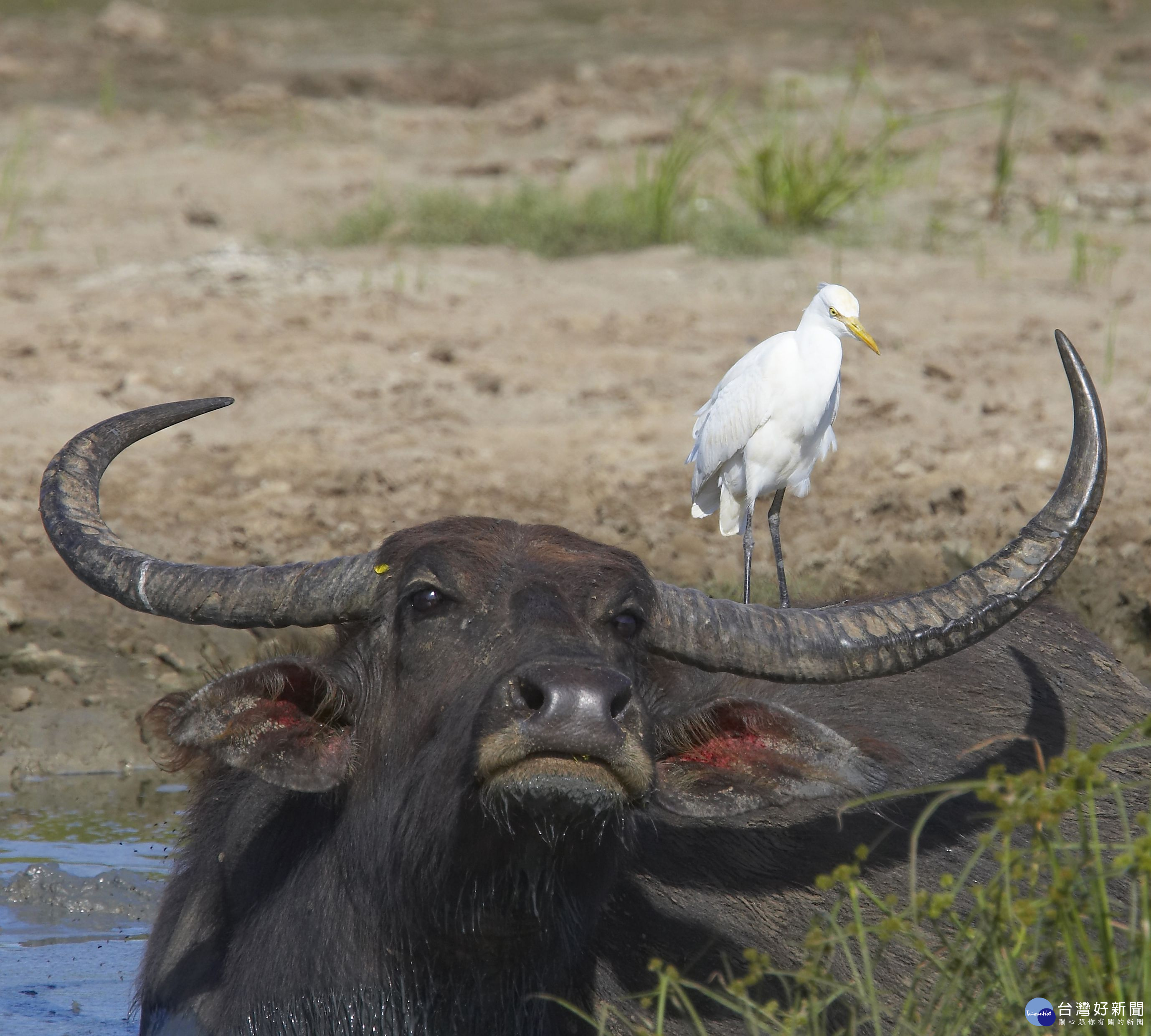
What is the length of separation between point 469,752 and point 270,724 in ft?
1.89

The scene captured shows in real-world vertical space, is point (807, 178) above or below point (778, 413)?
below

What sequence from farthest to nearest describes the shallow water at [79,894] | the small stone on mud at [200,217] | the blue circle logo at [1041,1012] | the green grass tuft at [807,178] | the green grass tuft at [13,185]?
the small stone on mud at [200,217]
the green grass tuft at [13,185]
the green grass tuft at [807,178]
the shallow water at [79,894]
the blue circle logo at [1041,1012]

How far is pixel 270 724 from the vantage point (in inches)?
139

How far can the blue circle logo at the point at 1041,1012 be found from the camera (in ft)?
9.32

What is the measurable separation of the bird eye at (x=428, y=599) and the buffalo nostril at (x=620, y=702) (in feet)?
1.95

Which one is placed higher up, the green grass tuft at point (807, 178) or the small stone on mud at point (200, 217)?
the green grass tuft at point (807, 178)

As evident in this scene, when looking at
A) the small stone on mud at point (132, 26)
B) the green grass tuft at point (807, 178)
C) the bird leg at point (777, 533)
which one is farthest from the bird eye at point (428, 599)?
the small stone on mud at point (132, 26)

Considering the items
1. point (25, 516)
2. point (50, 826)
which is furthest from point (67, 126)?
point (50, 826)

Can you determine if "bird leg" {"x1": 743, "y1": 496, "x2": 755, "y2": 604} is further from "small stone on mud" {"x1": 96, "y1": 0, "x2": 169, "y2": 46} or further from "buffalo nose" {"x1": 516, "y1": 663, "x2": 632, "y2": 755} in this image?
"small stone on mud" {"x1": 96, "y1": 0, "x2": 169, "y2": 46}

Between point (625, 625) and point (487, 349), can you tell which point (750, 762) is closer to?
point (625, 625)

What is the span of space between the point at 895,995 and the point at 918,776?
561 millimetres

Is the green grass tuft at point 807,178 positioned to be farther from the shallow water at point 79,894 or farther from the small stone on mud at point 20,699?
the shallow water at point 79,894

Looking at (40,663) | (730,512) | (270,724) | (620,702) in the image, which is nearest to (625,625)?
(620,702)

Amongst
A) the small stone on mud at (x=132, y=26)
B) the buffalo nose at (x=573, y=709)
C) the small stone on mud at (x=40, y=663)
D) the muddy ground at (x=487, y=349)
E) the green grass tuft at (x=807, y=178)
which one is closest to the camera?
the buffalo nose at (x=573, y=709)
